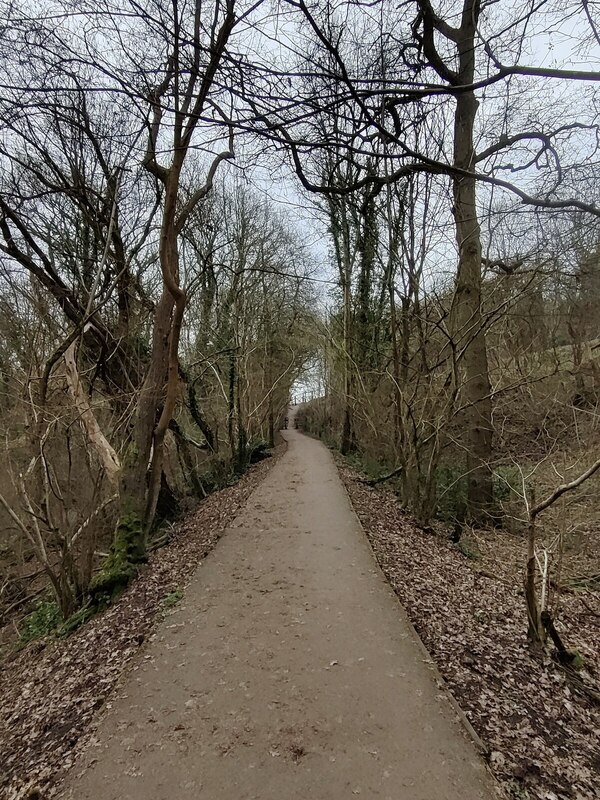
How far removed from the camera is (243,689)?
3.11m

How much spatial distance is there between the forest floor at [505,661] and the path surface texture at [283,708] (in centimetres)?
19

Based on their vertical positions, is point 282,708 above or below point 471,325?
below

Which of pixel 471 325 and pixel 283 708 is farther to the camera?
pixel 471 325

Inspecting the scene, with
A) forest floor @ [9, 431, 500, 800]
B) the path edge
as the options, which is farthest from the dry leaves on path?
the path edge

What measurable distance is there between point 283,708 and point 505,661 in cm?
170

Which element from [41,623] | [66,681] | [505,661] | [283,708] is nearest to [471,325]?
[505,661]

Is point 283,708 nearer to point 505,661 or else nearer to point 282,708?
point 282,708

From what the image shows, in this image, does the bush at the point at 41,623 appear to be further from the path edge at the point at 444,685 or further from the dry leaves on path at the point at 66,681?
the path edge at the point at 444,685

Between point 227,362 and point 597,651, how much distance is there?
1158 centimetres

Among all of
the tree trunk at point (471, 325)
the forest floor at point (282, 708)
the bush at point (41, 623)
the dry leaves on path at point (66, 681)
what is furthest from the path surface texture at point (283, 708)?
the tree trunk at point (471, 325)

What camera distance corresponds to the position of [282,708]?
289 centimetres

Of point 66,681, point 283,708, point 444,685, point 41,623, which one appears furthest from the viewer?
point 41,623

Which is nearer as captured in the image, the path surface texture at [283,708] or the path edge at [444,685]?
the path surface texture at [283,708]

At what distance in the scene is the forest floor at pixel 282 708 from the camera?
7.62 feet
